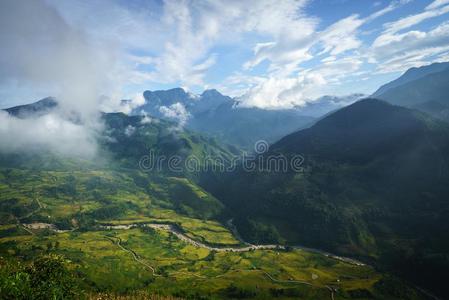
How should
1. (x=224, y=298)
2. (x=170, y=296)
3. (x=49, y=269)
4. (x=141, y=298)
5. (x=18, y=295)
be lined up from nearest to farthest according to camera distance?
(x=18, y=295) < (x=49, y=269) < (x=141, y=298) < (x=170, y=296) < (x=224, y=298)

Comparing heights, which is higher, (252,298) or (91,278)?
(91,278)

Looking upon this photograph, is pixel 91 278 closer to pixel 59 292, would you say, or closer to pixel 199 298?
pixel 199 298

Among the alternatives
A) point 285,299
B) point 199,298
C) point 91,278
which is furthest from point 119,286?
point 285,299

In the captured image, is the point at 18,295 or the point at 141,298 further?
the point at 141,298

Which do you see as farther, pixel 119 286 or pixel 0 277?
pixel 119 286

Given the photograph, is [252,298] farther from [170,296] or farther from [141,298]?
[141,298]

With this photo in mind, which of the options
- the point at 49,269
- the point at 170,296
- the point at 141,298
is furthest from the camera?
the point at 170,296

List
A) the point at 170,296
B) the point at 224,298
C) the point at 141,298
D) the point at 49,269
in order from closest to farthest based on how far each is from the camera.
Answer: the point at 49,269 → the point at 141,298 → the point at 170,296 → the point at 224,298

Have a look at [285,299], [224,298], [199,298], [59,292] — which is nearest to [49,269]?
[59,292]

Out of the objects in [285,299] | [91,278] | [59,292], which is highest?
[59,292]
